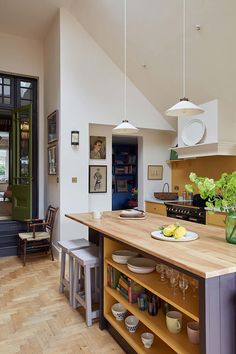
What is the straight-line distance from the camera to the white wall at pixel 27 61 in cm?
482

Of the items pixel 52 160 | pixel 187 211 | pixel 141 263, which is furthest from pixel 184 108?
pixel 52 160

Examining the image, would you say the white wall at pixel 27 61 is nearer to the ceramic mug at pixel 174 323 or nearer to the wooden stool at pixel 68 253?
the wooden stool at pixel 68 253

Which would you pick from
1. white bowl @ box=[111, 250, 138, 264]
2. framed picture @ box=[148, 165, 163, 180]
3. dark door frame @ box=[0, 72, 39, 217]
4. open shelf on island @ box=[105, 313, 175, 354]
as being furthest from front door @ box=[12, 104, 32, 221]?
open shelf on island @ box=[105, 313, 175, 354]

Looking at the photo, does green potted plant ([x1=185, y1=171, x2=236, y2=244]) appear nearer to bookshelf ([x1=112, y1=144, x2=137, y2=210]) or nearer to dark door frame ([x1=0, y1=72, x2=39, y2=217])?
dark door frame ([x1=0, y1=72, x2=39, y2=217])

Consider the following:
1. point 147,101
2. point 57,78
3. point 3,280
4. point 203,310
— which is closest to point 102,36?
point 57,78

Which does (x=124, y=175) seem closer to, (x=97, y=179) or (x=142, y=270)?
(x=97, y=179)

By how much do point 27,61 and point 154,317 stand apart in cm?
483

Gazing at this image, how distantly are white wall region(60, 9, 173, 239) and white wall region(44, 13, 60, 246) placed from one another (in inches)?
5.8

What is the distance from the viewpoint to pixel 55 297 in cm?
297

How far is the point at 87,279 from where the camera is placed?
242 centimetres

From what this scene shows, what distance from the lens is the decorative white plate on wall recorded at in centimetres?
392

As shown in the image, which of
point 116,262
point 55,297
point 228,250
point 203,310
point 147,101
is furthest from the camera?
point 147,101

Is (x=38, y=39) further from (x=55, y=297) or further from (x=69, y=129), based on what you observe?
(x=55, y=297)

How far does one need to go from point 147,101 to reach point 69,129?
164cm
